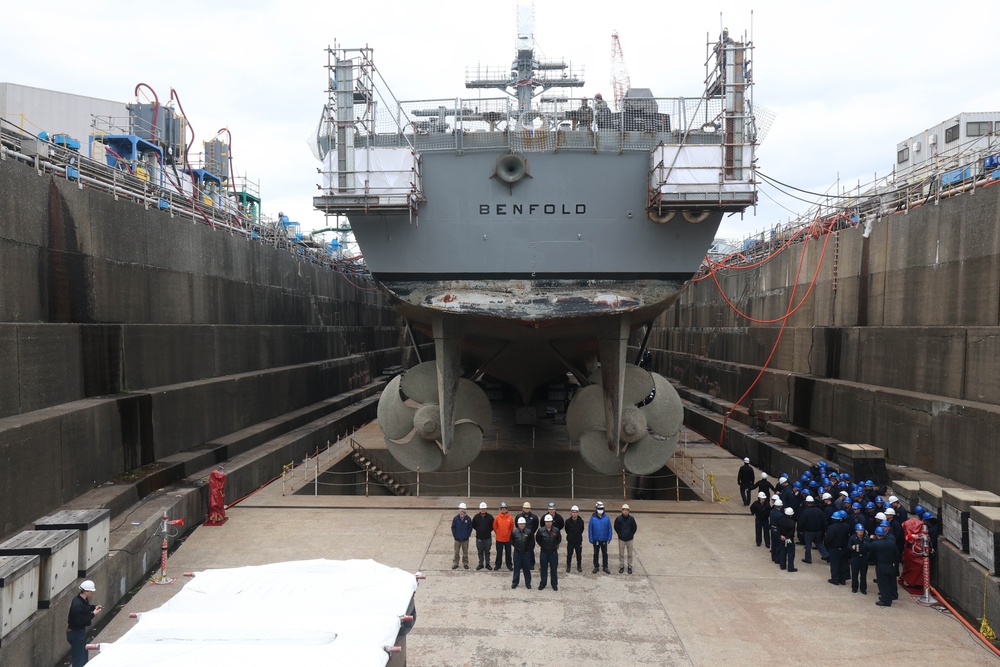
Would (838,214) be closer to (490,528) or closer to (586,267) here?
(586,267)

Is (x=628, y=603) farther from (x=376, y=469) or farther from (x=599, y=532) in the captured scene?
(x=376, y=469)

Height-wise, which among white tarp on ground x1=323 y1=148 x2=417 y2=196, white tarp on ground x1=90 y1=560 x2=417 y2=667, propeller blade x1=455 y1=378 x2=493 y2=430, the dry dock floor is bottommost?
the dry dock floor

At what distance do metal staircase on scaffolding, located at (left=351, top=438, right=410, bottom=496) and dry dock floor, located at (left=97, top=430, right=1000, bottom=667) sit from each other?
15.8 feet

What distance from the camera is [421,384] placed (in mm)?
11547

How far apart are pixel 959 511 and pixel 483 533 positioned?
5768mm

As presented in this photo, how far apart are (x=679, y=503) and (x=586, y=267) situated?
4802mm

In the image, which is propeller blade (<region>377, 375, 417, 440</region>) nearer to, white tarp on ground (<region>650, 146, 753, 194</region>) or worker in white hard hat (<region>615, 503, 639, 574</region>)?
worker in white hard hat (<region>615, 503, 639, 574</region>)

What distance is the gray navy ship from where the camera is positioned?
10930 mm

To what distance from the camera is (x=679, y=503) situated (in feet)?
39.7

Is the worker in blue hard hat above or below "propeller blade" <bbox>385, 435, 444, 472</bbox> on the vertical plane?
below

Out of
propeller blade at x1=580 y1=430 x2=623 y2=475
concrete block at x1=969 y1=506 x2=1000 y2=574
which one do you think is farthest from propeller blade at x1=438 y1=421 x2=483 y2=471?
concrete block at x1=969 y1=506 x2=1000 y2=574

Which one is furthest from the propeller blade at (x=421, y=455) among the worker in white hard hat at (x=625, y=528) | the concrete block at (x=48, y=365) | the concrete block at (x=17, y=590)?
the concrete block at (x=17, y=590)

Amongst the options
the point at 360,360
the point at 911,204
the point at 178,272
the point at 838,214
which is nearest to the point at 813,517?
the point at 911,204

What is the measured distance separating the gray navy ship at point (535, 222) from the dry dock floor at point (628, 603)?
5.39 ft
